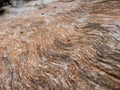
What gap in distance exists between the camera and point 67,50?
480cm

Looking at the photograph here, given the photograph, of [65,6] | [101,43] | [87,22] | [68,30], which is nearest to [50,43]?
[68,30]

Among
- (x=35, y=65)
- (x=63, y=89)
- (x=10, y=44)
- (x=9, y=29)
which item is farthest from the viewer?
(x=9, y=29)

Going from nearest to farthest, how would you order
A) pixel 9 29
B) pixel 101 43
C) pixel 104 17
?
pixel 101 43
pixel 104 17
pixel 9 29

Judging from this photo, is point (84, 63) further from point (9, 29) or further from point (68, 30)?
point (9, 29)

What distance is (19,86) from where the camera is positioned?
4594 millimetres

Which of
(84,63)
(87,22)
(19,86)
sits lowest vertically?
(19,86)

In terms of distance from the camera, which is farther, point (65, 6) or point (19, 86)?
point (65, 6)

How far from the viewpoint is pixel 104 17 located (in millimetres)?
5270

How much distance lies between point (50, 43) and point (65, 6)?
2.13m

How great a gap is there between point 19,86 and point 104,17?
249cm

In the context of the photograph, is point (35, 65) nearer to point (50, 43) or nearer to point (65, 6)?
point (50, 43)

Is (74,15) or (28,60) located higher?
(74,15)

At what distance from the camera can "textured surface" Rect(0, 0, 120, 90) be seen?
13.4 ft

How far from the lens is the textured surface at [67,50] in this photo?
4.08 m
